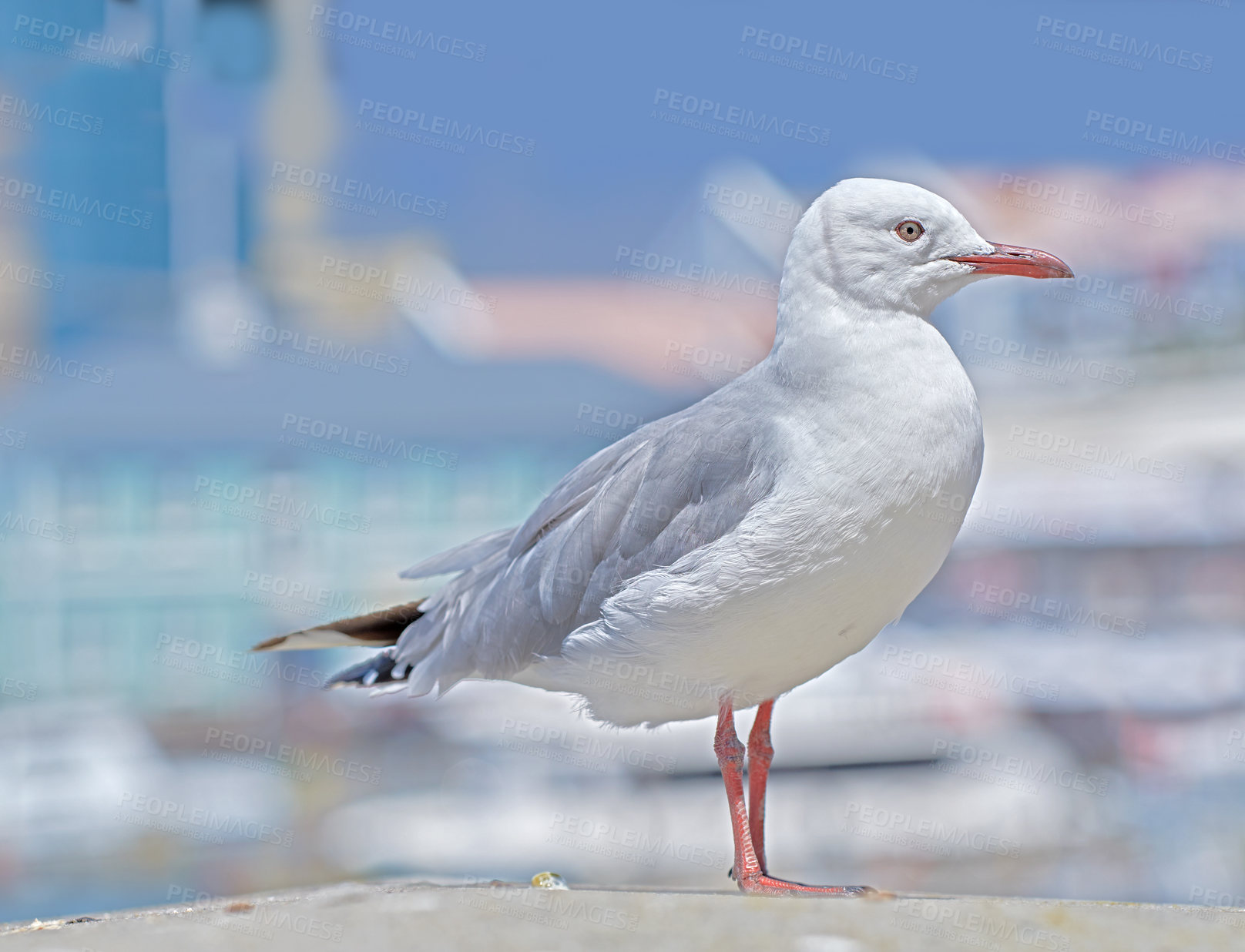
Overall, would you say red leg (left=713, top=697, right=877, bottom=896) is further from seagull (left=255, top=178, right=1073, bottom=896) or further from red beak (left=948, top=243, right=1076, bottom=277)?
red beak (left=948, top=243, right=1076, bottom=277)

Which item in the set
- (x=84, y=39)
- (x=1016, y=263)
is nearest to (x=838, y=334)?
(x=1016, y=263)

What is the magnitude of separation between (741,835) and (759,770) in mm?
244

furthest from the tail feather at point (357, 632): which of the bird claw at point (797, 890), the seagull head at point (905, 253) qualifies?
the seagull head at point (905, 253)

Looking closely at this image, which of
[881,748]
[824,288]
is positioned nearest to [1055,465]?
[881,748]

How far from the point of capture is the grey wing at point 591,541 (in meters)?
2.67

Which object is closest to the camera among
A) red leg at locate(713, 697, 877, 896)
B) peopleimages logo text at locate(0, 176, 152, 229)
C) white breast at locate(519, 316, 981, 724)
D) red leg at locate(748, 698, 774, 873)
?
white breast at locate(519, 316, 981, 724)

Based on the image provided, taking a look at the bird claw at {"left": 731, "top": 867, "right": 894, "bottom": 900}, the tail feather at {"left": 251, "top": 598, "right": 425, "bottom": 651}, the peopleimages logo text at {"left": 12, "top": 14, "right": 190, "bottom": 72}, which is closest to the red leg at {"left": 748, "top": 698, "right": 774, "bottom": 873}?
the bird claw at {"left": 731, "top": 867, "right": 894, "bottom": 900}

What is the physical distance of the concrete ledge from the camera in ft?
6.93

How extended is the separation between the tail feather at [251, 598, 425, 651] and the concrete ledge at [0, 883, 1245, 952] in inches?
27.4

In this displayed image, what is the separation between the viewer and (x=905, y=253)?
2.63 m

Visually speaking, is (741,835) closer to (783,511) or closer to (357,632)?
(783,511)

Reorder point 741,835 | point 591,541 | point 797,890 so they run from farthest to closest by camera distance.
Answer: point 591,541 → point 741,835 → point 797,890

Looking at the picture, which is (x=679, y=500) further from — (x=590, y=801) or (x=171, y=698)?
(x=171, y=698)

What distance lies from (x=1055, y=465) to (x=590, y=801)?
1138 centimetres
